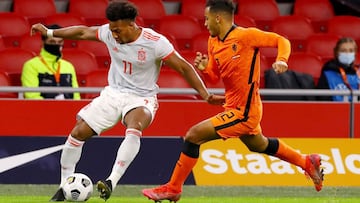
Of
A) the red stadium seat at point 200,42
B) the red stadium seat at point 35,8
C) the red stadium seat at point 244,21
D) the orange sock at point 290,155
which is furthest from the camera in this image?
the red stadium seat at point 35,8

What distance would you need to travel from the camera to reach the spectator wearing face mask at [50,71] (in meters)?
13.3

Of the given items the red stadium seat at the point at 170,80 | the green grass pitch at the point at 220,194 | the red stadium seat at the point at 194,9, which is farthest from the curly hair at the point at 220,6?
the red stadium seat at the point at 194,9

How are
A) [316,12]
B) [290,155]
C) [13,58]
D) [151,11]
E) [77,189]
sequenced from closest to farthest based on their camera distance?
[77,189] < [290,155] < [13,58] < [151,11] < [316,12]

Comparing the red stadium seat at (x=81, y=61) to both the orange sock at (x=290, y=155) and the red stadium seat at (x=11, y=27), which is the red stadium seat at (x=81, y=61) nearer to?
the red stadium seat at (x=11, y=27)

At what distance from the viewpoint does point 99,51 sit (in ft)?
49.7

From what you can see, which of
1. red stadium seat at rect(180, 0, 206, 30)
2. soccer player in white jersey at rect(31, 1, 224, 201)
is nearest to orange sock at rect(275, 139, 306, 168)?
soccer player in white jersey at rect(31, 1, 224, 201)

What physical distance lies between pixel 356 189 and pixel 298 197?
1201mm

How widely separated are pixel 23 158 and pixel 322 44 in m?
5.13

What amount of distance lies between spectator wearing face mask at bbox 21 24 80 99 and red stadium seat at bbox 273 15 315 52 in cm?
360

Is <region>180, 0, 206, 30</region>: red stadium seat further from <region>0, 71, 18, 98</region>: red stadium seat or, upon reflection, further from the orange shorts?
the orange shorts

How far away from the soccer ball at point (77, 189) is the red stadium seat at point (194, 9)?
6676 millimetres

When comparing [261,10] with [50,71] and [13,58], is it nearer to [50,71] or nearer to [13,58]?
[13,58]

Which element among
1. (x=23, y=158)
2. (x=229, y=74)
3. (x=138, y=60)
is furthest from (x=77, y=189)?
(x=23, y=158)

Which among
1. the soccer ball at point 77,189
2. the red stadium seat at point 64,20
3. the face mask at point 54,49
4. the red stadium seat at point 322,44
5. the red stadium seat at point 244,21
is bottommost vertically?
the red stadium seat at point 322,44
